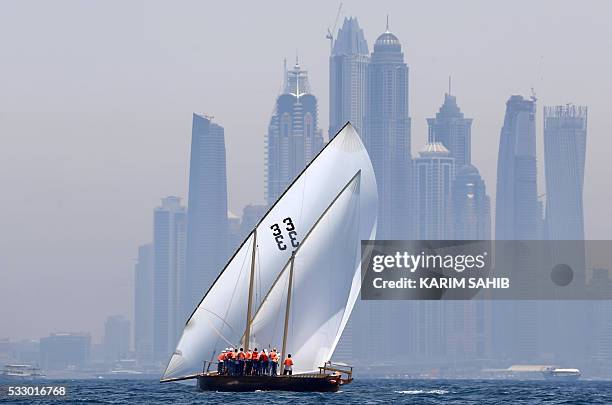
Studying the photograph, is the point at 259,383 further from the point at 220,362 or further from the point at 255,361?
the point at 220,362

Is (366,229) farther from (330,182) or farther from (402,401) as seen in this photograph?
(402,401)

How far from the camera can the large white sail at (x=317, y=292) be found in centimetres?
9062

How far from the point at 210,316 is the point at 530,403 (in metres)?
18.3

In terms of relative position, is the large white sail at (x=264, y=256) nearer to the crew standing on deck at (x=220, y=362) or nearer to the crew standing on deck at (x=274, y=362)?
the crew standing on deck at (x=220, y=362)

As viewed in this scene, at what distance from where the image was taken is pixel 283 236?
91.3 metres

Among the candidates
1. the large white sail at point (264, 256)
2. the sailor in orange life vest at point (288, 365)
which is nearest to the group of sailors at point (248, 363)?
the sailor in orange life vest at point (288, 365)

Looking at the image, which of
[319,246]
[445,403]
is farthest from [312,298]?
[445,403]

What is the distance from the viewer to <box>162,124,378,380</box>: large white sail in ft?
298

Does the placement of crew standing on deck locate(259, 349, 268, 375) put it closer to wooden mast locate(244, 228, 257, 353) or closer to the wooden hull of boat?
the wooden hull of boat

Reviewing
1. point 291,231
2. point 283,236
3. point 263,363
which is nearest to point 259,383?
point 263,363

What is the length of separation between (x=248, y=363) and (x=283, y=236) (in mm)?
7321

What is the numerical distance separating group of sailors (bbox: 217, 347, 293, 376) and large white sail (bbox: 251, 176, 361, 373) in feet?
7.03

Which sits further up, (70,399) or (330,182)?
(330,182)

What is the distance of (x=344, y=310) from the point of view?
9300 cm
